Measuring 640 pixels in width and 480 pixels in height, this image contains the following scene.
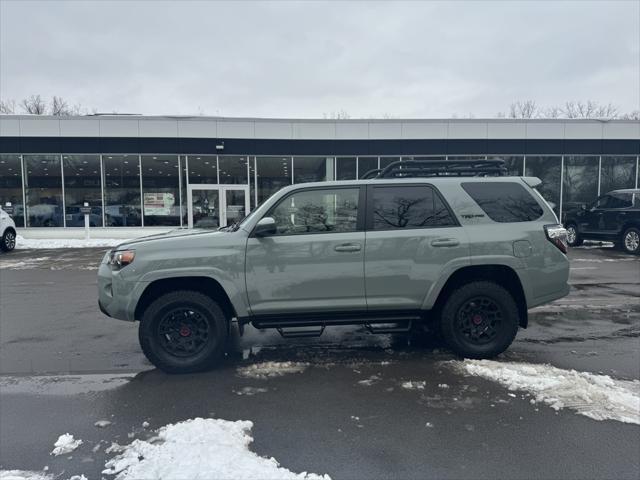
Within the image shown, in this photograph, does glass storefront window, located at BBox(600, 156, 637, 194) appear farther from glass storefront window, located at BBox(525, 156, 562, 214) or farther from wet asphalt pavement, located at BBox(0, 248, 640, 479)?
wet asphalt pavement, located at BBox(0, 248, 640, 479)

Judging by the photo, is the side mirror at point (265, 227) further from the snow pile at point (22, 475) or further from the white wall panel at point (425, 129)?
the white wall panel at point (425, 129)

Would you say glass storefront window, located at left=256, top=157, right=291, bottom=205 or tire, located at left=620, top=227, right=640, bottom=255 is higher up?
glass storefront window, located at left=256, top=157, right=291, bottom=205

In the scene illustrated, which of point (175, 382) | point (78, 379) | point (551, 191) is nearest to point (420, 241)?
point (175, 382)

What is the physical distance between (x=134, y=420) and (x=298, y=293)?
1849 millimetres

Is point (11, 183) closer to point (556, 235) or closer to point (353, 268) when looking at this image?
point (353, 268)

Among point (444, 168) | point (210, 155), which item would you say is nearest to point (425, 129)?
point (210, 155)

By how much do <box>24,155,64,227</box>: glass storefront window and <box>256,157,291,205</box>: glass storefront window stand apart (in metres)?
8.96

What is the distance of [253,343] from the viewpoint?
567 centimetres

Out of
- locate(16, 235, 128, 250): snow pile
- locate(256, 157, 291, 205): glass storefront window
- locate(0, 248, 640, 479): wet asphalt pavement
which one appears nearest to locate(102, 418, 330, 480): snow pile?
locate(0, 248, 640, 479): wet asphalt pavement

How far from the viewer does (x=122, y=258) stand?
4660 millimetres

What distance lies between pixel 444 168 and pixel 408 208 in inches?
35.8

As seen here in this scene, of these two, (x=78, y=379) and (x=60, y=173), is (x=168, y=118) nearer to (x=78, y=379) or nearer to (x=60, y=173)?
(x=60, y=173)

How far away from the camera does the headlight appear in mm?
4633

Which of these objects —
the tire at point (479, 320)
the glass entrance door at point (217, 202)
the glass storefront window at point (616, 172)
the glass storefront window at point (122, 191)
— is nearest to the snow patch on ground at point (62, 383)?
the tire at point (479, 320)
